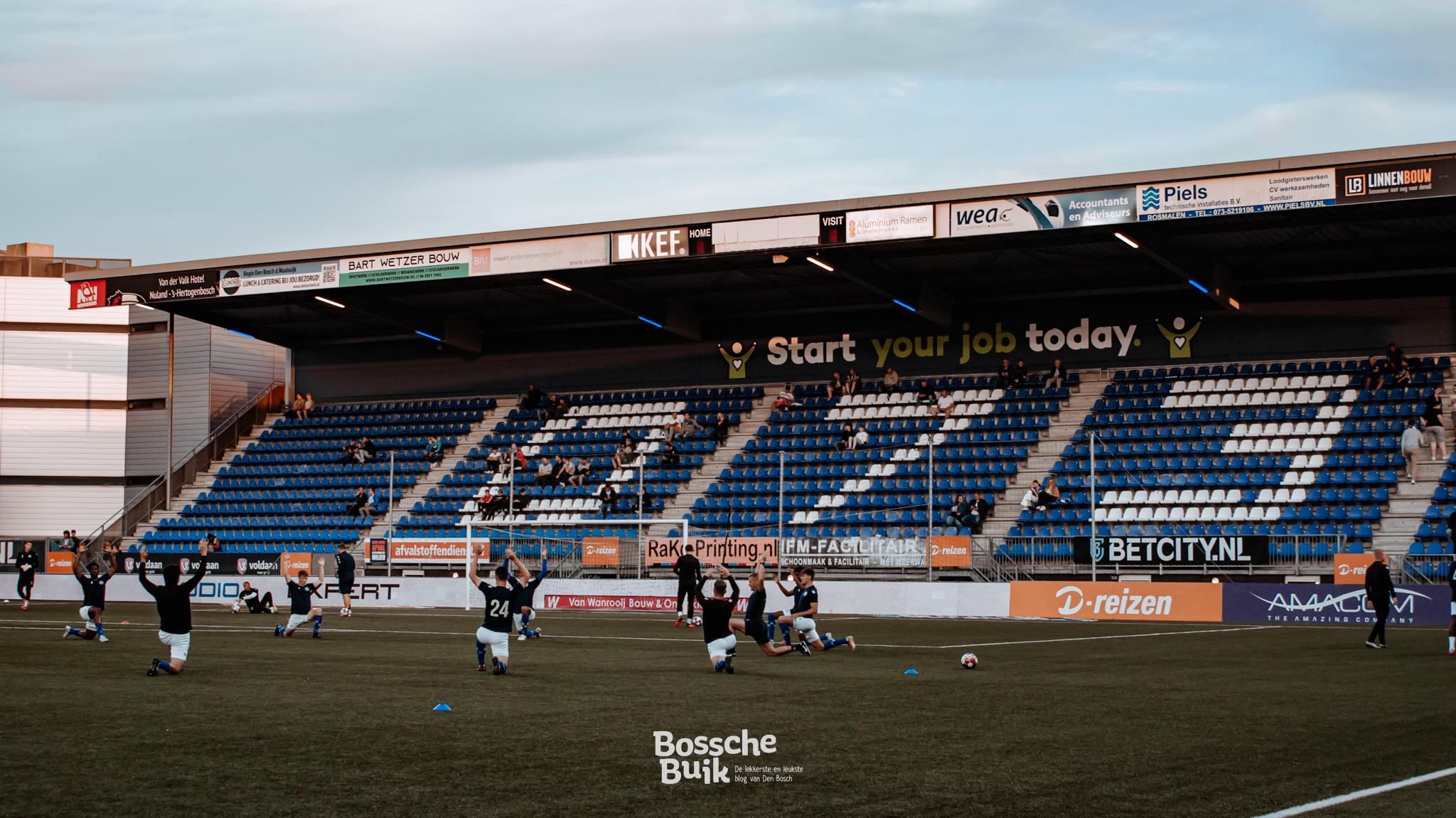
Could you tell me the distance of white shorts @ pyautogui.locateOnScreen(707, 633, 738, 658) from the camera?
16297 millimetres

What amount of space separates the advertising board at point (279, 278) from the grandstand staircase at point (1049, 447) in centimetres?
2157

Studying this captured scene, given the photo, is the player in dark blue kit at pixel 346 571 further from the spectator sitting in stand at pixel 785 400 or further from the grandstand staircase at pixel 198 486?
the grandstand staircase at pixel 198 486

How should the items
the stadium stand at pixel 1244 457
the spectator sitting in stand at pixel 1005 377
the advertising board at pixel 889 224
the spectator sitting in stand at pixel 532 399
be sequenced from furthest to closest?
the spectator sitting in stand at pixel 532 399 < the spectator sitting in stand at pixel 1005 377 < the advertising board at pixel 889 224 < the stadium stand at pixel 1244 457

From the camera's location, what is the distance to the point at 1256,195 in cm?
2975

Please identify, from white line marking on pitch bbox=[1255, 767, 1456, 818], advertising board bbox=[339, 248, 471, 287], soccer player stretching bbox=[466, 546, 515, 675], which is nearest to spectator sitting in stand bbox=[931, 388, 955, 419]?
advertising board bbox=[339, 248, 471, 287]

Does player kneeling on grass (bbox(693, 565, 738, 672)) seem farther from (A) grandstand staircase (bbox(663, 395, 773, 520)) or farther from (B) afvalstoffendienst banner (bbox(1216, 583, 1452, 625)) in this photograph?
(A) grandstand staircase (bbox(663, 395, 773, 520))

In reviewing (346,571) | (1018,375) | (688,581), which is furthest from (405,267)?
(1018,375)

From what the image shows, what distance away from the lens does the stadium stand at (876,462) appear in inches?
1453

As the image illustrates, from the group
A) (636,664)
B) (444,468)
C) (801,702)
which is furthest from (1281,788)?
(444,468)

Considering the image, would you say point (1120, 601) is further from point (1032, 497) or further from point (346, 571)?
point (346, 571)

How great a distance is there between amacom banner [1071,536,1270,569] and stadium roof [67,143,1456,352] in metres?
7.55

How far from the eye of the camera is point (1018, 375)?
4059cm

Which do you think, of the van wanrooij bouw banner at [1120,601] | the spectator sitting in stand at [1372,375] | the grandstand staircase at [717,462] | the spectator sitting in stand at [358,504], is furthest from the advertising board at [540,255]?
the spectator sitting in stand at [1372,375]

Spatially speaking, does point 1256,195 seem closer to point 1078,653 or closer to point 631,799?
point 1078,653
